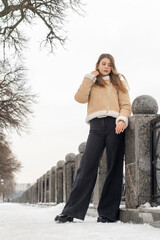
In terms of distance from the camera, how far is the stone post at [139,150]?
196 inches

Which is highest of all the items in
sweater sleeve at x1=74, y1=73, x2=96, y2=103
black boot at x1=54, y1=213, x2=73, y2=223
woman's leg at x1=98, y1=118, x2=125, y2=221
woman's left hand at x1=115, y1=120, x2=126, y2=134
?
sweater sleeve at x1=74, y1=73, x2=96, y2=103

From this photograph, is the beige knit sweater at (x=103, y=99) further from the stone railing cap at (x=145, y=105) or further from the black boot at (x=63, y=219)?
the black boot at (x=63, y=219)

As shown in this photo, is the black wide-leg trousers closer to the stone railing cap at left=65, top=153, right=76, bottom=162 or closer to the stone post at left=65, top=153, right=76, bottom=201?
the stone post at left=65, top=153, right=76, bottom=201

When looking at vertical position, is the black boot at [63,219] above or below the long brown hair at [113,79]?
below

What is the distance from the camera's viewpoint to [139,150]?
5.07 meters

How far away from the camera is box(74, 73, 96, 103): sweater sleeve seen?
489 cm

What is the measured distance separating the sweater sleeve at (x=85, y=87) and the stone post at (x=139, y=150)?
2.21 ft

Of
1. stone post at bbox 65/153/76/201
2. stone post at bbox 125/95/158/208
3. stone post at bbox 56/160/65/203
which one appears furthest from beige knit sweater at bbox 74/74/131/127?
stone post at bbox 56/160/65/203

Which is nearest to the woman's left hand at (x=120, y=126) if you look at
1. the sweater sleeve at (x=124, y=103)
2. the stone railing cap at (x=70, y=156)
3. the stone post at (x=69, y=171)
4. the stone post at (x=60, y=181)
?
the sweater sleeve at (x=124, y=103)

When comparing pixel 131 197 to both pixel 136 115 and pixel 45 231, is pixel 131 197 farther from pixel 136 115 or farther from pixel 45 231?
pixel 45 231

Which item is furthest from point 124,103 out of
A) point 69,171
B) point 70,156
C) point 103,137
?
point 69,171

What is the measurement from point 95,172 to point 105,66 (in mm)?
1233

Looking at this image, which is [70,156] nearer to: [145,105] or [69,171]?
[69,171]

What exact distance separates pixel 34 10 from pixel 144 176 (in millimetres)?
10918
